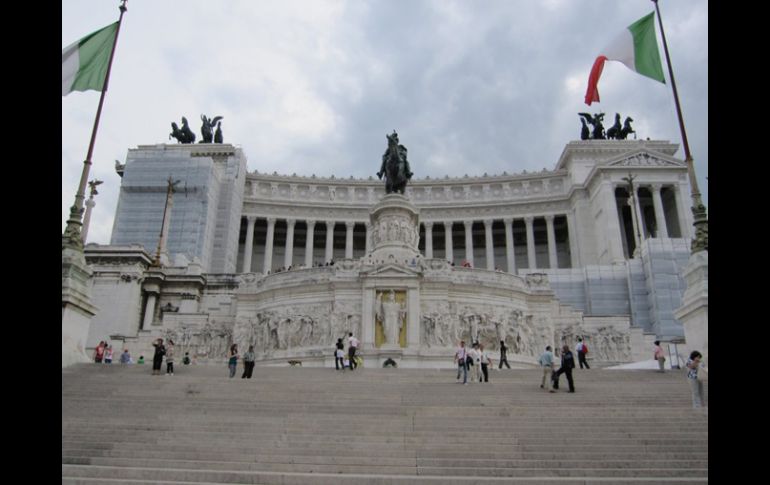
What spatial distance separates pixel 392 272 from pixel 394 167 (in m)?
8.23

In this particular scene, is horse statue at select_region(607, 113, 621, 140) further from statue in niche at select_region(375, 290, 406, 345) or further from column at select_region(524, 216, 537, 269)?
statue in niche at select_region(375, 290, 406, 345)

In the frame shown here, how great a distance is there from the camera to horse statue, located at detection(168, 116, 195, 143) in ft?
231

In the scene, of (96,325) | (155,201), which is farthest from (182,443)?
(155,201)

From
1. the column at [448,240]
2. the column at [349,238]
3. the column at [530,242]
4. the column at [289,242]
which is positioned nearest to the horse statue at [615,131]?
the column at [530,242]

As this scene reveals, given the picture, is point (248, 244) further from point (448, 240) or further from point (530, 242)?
point (530, 242)

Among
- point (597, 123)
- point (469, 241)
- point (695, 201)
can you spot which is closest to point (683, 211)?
point (597, 123)

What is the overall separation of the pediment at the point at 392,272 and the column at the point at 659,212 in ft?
133

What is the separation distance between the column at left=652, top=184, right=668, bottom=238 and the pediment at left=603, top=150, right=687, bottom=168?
2572 mm

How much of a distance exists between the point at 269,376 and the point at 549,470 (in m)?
11.5

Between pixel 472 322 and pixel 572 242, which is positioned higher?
pixel 572 242

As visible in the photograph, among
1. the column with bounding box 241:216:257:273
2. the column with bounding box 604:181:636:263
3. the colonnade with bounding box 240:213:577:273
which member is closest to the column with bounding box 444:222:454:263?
the colonnade with bounding box 240:213:577:273

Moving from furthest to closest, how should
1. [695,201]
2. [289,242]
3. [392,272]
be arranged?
[289,242] → [392,272] → [695,201]

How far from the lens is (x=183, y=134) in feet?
232
